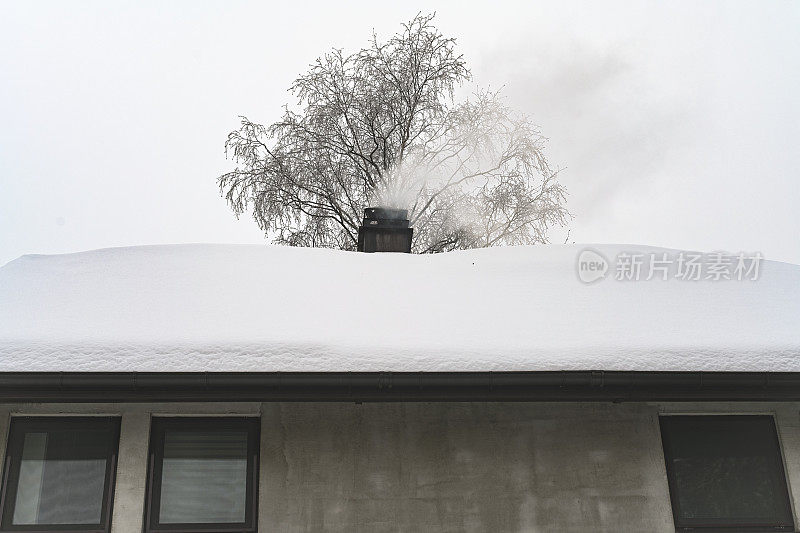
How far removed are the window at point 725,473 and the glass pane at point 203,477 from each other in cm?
271

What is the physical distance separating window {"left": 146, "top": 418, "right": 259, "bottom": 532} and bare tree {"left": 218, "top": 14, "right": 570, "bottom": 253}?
13115 millimetres

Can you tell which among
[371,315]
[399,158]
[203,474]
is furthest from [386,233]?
[399,158]

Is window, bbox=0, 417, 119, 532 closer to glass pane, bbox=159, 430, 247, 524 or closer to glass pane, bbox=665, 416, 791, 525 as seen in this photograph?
glass pane, bbox=159, 430, 247, 524

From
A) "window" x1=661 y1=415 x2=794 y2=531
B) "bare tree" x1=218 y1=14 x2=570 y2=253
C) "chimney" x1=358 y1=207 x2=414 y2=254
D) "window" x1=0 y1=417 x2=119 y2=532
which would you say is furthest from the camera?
"bare tree" x1=218 y1=14 x2=570 y2=253

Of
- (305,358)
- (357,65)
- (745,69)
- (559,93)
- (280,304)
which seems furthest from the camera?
(745,69)

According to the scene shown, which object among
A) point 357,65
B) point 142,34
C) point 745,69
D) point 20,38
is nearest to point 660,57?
point 745,69

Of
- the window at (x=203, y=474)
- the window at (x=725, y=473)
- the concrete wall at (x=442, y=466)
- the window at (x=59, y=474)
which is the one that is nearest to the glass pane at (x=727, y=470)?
the window at (x=725, y=473)

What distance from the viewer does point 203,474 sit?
466 centimetres

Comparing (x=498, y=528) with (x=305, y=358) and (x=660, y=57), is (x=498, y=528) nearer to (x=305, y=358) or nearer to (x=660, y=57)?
(x=305, y=358)

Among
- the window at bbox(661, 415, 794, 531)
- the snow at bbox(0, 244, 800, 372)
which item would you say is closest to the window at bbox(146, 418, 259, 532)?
the snow at bbox(0, 244, 800, 372)

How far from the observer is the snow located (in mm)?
4293

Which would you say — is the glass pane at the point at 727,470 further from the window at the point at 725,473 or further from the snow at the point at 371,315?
the snow at the point at 371,315

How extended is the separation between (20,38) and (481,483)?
70.6ft

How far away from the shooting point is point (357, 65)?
18.9m
